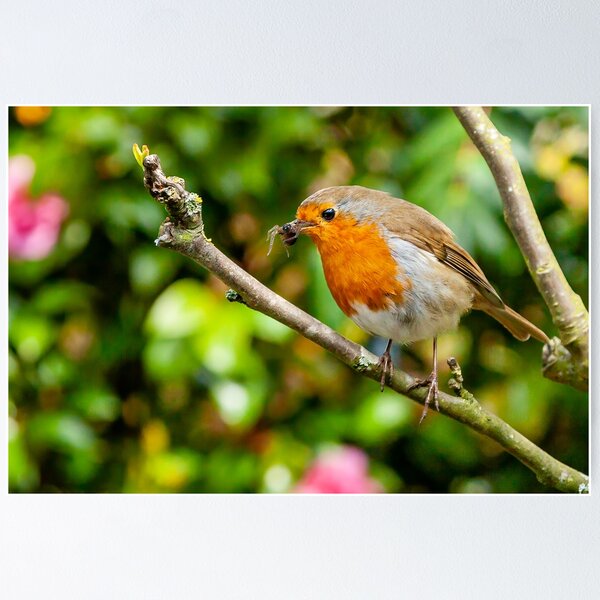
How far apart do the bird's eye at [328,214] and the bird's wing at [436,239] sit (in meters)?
0.11

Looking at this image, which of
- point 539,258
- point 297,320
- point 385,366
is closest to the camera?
point 297,320

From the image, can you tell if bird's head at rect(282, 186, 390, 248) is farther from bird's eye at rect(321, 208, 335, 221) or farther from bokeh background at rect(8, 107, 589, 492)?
bokeh background at rect(8, 107, 589, 492)

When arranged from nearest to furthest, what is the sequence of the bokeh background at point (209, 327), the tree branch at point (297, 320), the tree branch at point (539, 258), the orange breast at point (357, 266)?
the tree branch at point (297, 320)
the orange breast at point (357, 266)
the tree branch at point (539, 258)
the bokeh background at point (209, 327)

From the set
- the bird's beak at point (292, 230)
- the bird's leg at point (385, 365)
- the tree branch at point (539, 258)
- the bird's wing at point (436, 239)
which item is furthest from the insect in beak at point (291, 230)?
the tree branch at point (539, 258)

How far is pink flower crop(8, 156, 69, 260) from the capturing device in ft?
7.17

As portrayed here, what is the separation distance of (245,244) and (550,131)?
0.75 m

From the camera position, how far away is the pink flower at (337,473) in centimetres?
219

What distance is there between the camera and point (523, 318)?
2.13 m

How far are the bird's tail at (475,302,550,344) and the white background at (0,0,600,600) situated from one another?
0.72ft

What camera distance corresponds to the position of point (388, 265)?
1938 millimetres

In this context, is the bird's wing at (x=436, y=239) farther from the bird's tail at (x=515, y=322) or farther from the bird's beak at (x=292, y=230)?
the bird's beak at (x=292, y=230)

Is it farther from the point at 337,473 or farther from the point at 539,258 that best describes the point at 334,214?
the point at 337,473
